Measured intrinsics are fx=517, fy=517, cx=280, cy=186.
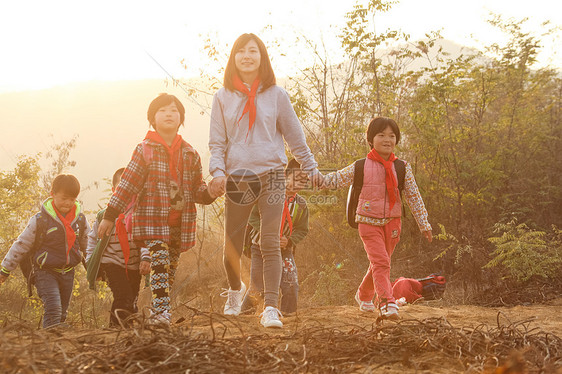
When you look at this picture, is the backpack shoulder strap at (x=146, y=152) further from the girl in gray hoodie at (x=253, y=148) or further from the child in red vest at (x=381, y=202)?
the child in red vest at (x=381, y=202)

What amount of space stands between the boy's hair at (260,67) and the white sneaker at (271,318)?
5.68ft

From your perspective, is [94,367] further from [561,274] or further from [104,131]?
[104,131]

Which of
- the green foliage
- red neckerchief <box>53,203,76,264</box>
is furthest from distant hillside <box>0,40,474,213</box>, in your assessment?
red neckerchief <box>53,203,76,264</box>

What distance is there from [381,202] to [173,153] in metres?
1.92

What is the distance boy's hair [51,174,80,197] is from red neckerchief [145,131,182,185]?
126cm

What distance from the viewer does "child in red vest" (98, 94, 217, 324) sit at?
407cm

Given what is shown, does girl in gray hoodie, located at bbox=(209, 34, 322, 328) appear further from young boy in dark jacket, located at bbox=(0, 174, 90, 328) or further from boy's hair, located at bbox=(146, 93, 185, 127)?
young boy in dark jacket, located at bbox=(0, 174, 90, 328)

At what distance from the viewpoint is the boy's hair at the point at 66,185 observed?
4992mm

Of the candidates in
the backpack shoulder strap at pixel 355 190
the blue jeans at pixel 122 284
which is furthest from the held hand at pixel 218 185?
the backpack shoulder strap at pixel 355 190

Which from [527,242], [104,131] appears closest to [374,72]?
[527,242]

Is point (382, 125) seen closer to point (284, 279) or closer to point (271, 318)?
point (284, 279)

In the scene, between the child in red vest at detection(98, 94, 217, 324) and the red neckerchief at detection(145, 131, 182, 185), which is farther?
the red neckerchief at detection(145, 131, 182, 185)

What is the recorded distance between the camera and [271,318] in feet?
12.3

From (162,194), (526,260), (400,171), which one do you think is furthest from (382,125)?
(526,260)
